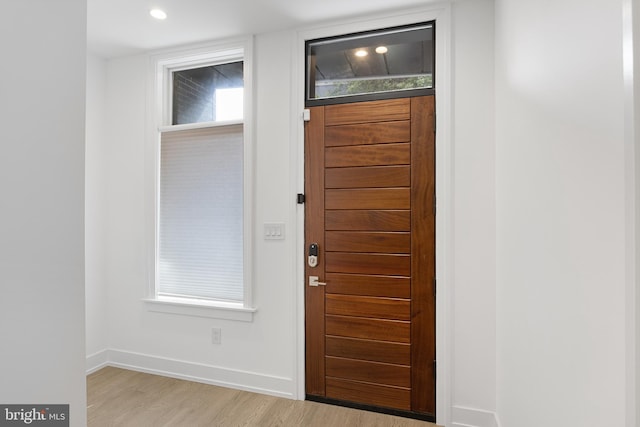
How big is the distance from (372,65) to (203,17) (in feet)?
4.04

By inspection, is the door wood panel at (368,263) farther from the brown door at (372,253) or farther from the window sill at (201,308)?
the window sill at (201,308)

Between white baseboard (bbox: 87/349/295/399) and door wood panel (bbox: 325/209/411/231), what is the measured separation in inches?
47.8

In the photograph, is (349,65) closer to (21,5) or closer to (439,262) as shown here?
(439,262)

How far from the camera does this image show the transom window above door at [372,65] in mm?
2275

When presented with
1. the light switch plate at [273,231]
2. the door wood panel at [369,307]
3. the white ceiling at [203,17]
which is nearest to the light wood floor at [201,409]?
the door wood panel at [369,307]

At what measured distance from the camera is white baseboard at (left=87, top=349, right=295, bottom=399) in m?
2.50

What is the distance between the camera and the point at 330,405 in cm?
235

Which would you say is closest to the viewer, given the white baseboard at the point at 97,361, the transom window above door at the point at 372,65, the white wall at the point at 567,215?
the white wall at the point at 567,215

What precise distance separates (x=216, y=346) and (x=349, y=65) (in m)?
2.41

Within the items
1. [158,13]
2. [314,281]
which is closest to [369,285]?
[314,281]

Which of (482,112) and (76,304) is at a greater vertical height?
(482,112)

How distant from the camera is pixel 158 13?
2.29 metres

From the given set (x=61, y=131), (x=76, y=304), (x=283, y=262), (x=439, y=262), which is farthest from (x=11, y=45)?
(x=439, y=262)

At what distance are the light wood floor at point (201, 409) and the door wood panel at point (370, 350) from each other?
36cm
